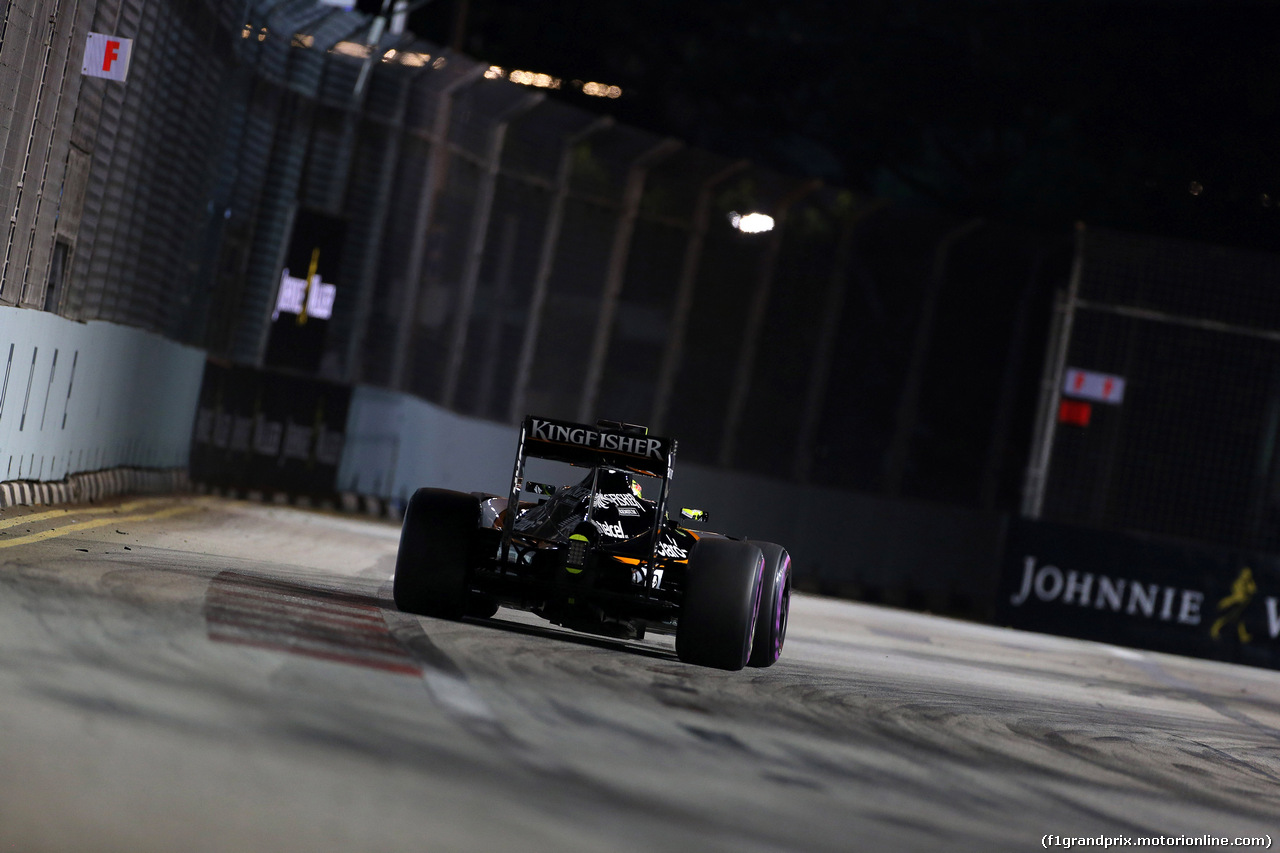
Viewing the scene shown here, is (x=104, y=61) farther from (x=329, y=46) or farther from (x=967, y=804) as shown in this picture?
(x=967, y=804)

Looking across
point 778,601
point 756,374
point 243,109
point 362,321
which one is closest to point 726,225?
point 756,374

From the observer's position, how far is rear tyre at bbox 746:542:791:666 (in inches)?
366

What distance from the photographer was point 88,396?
1409 centimetres

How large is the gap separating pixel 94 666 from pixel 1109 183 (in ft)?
98.5

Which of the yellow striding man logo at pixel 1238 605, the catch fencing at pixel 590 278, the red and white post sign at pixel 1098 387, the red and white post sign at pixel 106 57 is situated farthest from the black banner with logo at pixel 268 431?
the yellow striding man logo at pixel 1238 605

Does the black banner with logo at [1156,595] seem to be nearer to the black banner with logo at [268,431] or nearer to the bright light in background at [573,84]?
the black banner with logo at [268,431]

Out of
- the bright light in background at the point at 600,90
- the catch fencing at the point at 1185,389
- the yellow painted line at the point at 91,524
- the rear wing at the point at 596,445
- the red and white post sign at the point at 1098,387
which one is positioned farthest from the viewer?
the bright light in background at the point at 600,90

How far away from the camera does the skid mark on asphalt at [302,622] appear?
6930 millimetres

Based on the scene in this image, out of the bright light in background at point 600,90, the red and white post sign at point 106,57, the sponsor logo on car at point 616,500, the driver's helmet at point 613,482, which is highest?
the bright light in background at point 600,90

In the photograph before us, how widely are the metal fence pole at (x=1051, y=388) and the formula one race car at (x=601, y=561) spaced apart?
43.7 feet

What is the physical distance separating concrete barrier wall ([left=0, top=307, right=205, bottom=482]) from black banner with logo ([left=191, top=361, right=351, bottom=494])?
0.44m

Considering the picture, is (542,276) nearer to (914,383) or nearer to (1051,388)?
(914,383)

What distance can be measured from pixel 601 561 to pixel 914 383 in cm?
1453

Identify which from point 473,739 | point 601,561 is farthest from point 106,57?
point 473,739
